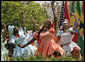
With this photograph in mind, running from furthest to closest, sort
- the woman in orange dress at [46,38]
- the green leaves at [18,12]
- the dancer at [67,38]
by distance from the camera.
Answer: the green leaves at [18,12] < the dancer at [67,38] < the woman in orange dress at [46,38]

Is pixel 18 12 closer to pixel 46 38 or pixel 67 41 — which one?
pixel 67 41

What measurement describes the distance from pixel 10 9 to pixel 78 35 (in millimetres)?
16037

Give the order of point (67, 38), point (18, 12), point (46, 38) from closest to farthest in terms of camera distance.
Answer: point (46, 38), point (67, 38), point (18, 12)

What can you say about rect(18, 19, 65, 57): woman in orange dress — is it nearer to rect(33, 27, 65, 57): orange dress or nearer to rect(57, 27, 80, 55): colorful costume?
rect(33, 27, 65, 57): orange dress

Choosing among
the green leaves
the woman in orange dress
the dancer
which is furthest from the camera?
the green leaves

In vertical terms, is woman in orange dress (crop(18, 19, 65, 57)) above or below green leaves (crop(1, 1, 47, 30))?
above

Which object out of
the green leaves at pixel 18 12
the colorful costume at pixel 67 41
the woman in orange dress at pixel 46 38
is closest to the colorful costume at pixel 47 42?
the woman in orange dress at pixel 46 38

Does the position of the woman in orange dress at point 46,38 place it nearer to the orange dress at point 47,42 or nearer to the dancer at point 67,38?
the orange dress at point 47,42

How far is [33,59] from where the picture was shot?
9.39 ft

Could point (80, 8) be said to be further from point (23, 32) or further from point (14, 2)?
point (14, 2)

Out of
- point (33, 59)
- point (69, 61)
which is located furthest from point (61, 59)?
point (33, 59)

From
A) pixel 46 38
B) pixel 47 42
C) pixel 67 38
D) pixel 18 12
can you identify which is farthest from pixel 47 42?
pixel 18 12

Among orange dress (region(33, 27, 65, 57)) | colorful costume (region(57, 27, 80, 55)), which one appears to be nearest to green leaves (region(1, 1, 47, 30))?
colorful costume (region(57, 27, 80, 55))

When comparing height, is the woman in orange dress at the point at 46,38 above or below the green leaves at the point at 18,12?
above
